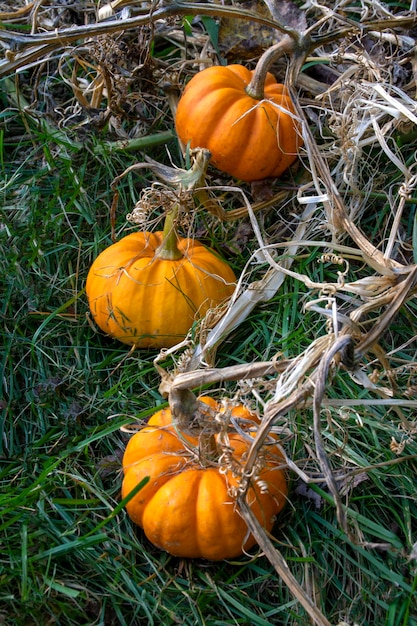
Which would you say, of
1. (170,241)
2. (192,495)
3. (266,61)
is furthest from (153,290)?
(266,61)

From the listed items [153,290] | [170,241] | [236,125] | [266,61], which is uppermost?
[266,61]

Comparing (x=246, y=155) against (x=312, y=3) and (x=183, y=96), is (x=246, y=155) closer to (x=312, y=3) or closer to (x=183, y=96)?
(x=183, y=96)

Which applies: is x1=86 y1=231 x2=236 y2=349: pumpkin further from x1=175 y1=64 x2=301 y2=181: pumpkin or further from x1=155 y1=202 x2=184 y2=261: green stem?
x1=175 y1=64 x2=301 y2=181: pumpkin

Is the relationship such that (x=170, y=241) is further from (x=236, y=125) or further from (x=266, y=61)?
(x=266, y=61)

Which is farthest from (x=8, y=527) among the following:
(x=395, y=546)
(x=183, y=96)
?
(x=183, y=96)

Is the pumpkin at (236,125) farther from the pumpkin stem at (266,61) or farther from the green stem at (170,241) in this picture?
the green stem at (170,241)

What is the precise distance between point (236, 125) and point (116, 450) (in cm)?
120

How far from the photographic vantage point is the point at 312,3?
9.87 ft

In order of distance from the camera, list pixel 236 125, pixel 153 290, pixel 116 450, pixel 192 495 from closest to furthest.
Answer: pixel 192 495
pixel 116 450
pixel 153 290
pixel 236 125

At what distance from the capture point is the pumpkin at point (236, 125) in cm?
280

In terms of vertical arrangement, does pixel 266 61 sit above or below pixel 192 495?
above

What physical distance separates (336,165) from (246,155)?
1.26 feet

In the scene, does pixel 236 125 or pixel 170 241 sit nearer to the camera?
pixel 170 241

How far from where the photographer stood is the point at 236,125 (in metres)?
2.79
